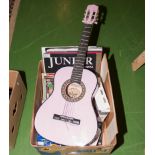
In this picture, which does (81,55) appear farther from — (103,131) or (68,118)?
(103,131)

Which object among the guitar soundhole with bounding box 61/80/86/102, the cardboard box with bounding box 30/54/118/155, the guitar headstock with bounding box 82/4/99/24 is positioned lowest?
the cardboard box with bounding box 30/54/118/155

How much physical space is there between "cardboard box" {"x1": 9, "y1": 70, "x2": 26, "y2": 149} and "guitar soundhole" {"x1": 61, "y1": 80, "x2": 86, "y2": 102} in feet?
0.89

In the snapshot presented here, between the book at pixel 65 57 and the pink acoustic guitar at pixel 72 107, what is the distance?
57mm

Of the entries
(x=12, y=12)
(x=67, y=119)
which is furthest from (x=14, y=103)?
(x=12, y=12)

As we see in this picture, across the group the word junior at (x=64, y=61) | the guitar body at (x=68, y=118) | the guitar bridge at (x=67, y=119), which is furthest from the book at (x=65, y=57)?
the guitar bridge at (x=67, y=119)

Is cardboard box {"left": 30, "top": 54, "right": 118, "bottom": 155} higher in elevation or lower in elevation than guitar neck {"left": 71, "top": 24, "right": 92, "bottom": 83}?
lower

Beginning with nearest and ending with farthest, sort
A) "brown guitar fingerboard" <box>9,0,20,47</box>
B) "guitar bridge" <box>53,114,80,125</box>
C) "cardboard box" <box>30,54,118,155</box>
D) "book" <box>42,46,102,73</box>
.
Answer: "cardboard box" <box>30,54,118,155</box> < "guitar bridge" <box>53,114,80,125</box> < "book" <box>42,46,102,73</box> < "brown guitar fingerboard" <box>9,0,20,47</box>

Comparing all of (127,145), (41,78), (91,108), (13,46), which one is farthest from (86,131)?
(13,46)

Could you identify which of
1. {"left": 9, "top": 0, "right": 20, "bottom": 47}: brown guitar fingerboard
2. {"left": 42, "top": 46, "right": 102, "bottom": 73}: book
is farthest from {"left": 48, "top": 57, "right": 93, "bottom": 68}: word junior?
{"left": 9, "top": 0, "right": 20, "bottom": 47}: brown guitar fingerboard

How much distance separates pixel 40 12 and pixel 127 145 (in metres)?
1.28

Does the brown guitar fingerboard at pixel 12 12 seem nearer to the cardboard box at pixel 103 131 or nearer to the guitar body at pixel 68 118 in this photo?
the cardboard box at pixel 103 131

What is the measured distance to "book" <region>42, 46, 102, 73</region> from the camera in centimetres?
147

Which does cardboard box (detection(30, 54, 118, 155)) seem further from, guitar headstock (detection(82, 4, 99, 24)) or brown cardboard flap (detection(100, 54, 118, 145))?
guitar headstock (detection(82, 4, 99, 24))
